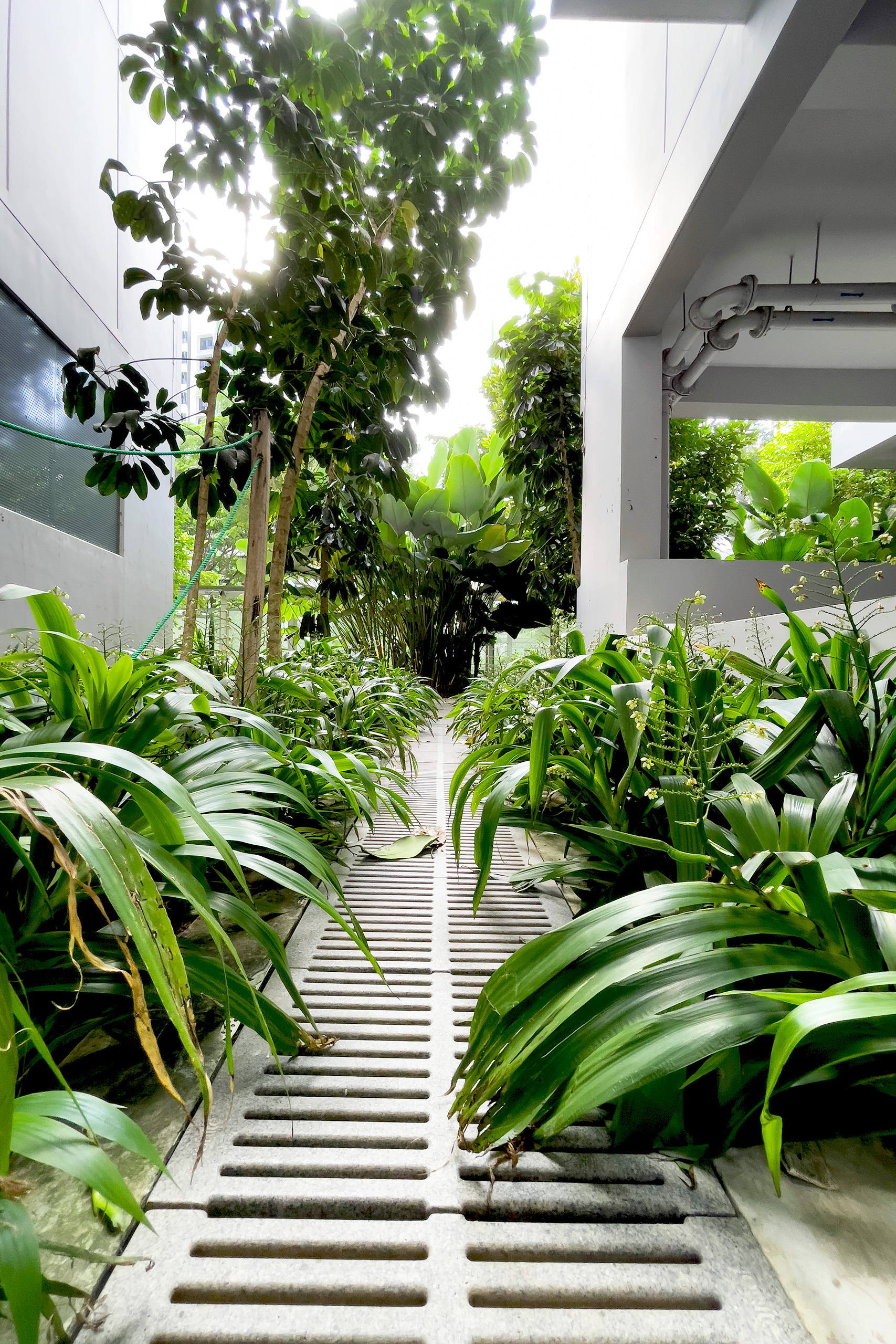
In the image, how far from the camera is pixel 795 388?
5.29 m

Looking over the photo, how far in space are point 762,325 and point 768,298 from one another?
0.13m

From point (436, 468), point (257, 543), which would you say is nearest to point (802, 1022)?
point (257, 543)

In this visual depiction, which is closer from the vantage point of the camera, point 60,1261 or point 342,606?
point 60,1261

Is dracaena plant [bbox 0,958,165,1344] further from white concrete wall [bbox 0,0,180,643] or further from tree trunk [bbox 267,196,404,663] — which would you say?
white concrete wall [bbox 0,0,180,643]

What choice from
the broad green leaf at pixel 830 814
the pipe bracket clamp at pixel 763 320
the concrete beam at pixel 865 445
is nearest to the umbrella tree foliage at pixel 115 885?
the broad green leaf at pixel 830 814

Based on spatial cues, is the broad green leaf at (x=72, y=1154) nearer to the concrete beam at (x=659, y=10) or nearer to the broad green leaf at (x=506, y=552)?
the concrete beam at (x=659, y=10)

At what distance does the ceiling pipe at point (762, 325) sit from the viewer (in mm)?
3652

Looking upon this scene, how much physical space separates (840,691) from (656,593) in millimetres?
2303

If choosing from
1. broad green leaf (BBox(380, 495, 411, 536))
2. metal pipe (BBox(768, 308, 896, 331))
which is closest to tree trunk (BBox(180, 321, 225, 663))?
metal pipe (BBox(768, 308, 896, 331))

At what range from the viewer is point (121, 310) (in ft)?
15.2

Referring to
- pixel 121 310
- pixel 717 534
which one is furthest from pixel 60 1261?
pixel 717 534

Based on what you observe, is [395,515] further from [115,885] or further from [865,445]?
[115,885]

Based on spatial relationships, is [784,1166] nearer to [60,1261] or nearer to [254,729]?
[60,1261]

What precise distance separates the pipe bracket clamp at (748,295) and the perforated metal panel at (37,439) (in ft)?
11.4
